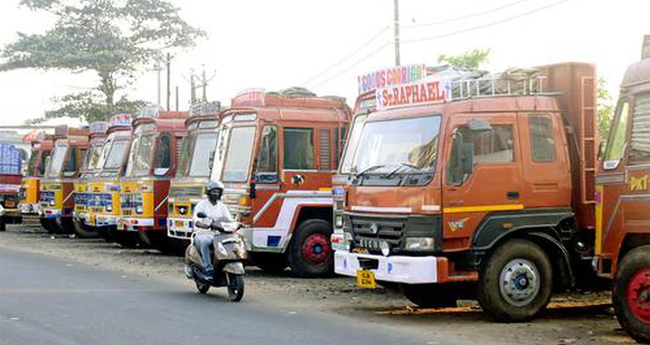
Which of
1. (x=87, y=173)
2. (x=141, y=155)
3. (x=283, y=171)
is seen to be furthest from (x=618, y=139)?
(x=87, y=173)

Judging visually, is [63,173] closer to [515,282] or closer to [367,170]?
[367,170]

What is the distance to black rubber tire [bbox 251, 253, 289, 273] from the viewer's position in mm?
16375

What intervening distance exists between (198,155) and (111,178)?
13.8 feet

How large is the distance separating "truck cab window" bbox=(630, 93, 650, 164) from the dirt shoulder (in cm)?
181

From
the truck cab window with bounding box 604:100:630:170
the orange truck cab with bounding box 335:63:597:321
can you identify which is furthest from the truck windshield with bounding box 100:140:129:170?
the truck cab window with bounding box 604:100:630:170

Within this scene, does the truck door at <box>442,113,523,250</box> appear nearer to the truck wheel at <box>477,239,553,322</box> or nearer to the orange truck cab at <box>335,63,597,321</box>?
the orange truck cab at <box>335,63,597,321</box>

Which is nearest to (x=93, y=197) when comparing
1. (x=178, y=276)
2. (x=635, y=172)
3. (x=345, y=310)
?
(x=178, y=276)

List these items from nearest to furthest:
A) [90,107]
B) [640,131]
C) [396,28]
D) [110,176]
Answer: [640,131] → [110,176] → [396,28] → [90,107]

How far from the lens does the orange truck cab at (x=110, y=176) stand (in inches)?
822

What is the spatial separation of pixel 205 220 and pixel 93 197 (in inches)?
406

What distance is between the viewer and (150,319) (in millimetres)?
10289

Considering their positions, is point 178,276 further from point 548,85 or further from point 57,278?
point 548,85

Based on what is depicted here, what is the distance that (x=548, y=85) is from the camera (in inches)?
441

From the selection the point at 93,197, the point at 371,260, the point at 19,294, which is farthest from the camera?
the point at 93,197
